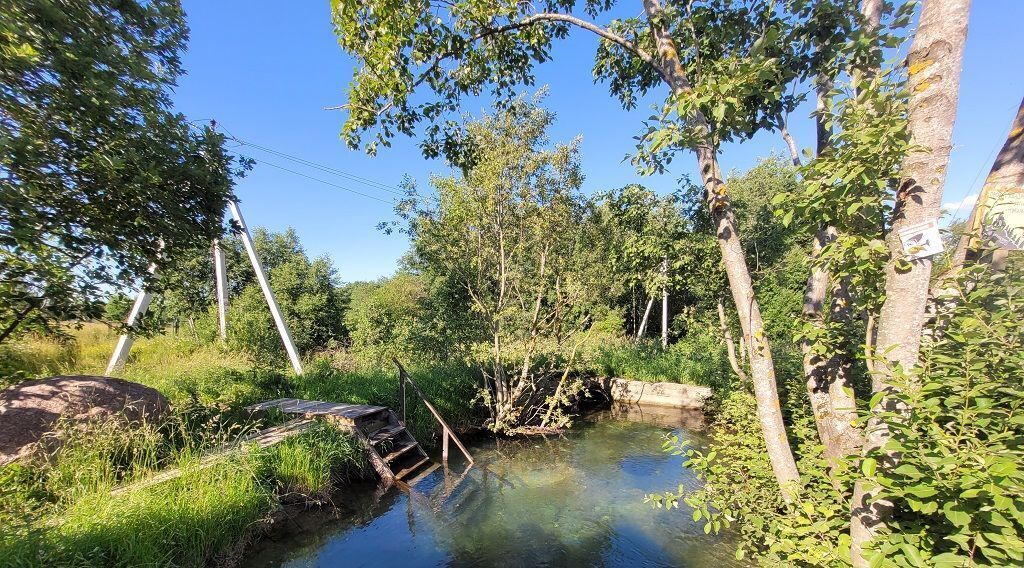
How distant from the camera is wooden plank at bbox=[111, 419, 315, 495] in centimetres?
431

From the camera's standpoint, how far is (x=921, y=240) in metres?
1.77

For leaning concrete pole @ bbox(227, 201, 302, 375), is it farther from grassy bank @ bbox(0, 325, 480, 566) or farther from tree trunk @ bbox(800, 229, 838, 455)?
tree trunk @ bbox(800, 229, 838, 455)

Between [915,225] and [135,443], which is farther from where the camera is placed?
[135,443]

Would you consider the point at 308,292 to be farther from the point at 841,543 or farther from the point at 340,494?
the point at 841,543

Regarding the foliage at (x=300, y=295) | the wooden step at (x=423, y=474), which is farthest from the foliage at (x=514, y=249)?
the foliage at (x=300, y=295)

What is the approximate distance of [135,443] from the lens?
477cm

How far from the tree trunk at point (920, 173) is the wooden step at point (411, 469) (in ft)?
21.3

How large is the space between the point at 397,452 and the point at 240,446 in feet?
8.35

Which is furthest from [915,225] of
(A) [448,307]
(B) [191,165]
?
(A) [448,307]

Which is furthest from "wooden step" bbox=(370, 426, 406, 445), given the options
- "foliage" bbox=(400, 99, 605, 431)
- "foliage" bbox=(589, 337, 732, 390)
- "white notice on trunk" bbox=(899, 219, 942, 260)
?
"white notice on trunk" bbox=(899, 219, 942, 260)

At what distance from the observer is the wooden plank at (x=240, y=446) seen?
431 cm

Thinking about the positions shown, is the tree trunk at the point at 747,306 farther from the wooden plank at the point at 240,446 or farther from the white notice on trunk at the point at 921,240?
the wooden plank at the point at 240,446

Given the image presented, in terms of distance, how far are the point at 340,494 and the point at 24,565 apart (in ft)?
12.2

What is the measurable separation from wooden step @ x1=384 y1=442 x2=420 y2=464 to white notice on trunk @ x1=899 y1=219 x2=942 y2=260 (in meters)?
7.17
